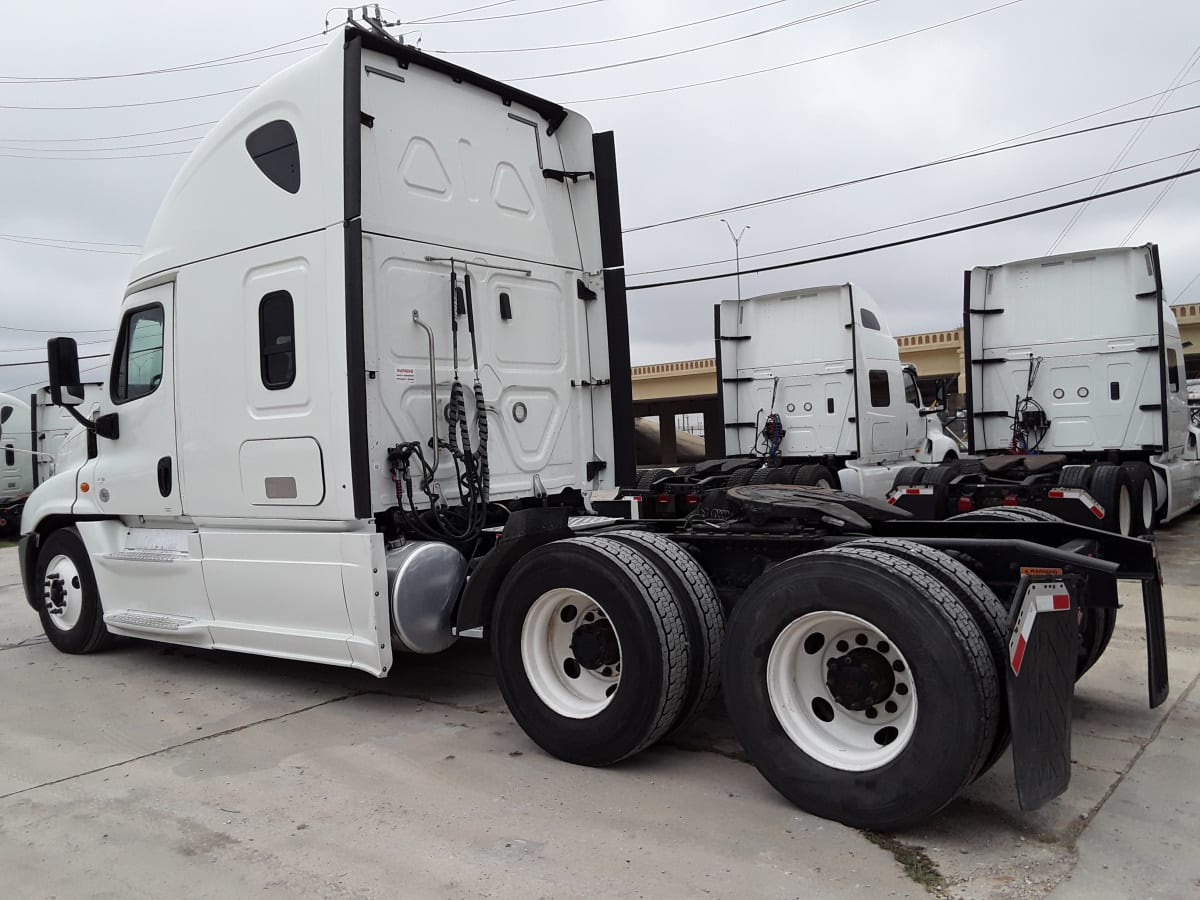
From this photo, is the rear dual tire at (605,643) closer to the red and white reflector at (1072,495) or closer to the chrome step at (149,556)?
the chrome step at (149,556)

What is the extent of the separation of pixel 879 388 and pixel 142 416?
9807 mm

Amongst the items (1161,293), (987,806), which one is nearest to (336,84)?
(987,806)

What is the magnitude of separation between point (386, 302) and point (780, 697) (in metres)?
3.09

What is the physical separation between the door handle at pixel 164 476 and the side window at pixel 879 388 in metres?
9.34

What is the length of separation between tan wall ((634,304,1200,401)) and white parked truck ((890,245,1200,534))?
562 inches

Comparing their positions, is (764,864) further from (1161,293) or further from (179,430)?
(1161,293)

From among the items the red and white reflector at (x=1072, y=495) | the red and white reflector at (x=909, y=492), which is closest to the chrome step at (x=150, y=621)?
the red and white reflector at (x=909, y=492)

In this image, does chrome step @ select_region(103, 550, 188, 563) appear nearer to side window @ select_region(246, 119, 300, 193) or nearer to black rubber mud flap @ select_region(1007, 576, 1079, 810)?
side window @ select_region(246, 119, 300, 193)

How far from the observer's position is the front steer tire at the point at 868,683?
3.38 metres

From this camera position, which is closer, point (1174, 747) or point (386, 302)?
point (1174, 747)

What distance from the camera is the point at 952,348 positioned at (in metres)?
35.4

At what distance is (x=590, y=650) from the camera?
449 cm

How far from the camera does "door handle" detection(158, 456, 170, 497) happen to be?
6246mm

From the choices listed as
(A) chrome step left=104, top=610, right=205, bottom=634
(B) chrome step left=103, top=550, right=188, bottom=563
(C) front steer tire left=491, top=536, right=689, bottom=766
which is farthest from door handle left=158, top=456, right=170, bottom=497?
(C) front steer tire left=491, top=536, right=689, bottom=766
